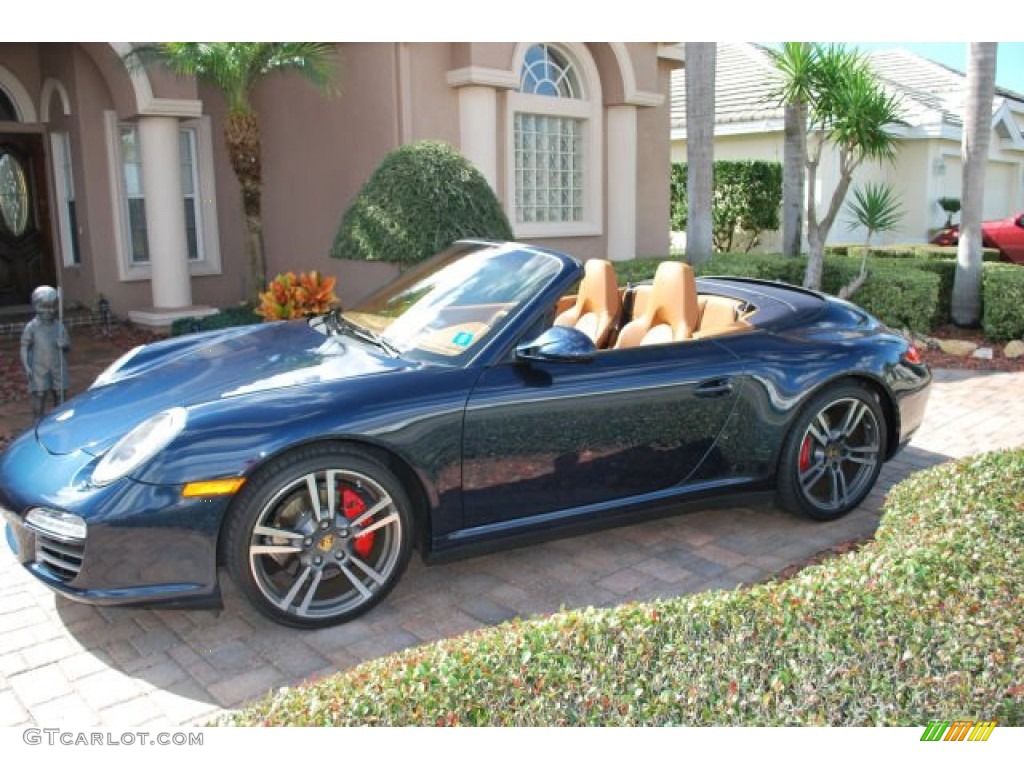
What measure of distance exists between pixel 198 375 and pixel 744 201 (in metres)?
16.8

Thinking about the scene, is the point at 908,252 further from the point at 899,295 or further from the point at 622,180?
the point at 899,295

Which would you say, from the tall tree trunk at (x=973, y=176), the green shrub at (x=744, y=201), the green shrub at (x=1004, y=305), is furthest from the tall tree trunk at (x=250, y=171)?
the green shrub at (x=744, y=201)

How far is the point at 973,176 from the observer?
10438 mm

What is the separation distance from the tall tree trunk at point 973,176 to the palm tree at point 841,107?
2.63ft

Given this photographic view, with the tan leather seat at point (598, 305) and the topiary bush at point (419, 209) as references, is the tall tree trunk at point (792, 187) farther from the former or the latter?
the tan leather seat at point (598, 305)

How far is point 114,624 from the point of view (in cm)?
366

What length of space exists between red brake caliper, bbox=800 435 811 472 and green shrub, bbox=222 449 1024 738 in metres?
1.77

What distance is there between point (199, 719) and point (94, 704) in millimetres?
383

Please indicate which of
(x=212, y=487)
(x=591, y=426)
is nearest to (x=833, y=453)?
(x=591, y=426)

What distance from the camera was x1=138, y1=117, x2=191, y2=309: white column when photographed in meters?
10.8

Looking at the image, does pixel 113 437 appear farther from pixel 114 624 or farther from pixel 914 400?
pixel 914 400

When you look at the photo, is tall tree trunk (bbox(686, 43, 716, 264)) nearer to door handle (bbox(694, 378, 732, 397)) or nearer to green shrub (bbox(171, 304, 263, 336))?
green shrub (bbox(171, 304, 263, 336))

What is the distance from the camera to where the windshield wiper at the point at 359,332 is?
4.00 m

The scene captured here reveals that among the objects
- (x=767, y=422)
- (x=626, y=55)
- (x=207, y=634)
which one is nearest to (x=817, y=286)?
(x=626, y=55)
